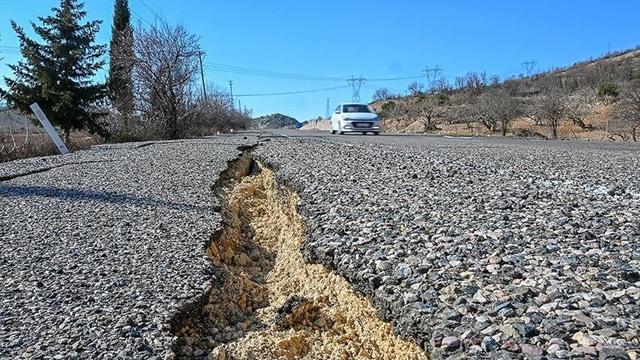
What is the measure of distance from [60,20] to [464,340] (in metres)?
24.8

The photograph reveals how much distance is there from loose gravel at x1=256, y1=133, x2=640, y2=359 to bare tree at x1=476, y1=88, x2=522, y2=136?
24.6m

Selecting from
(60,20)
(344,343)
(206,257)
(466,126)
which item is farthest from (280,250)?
(466,126)

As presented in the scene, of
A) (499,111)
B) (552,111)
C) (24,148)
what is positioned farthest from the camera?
(499,111)

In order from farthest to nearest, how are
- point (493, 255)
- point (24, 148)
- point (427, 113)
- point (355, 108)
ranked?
point (427, 113) → point (355, 108) → point (24, 148) → point (493, 255)

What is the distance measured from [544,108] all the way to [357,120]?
14.1 metres

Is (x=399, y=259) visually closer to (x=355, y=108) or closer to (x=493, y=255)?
(x=493, y=255)

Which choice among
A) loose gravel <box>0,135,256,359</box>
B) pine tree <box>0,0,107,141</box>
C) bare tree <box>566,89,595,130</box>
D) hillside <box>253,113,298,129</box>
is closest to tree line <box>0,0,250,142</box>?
→ pine tree <box>0,0,107,141</box>

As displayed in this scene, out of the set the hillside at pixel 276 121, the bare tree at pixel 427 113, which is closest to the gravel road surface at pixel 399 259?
the bare tree at pixel 427 113

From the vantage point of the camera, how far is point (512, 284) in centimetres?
243

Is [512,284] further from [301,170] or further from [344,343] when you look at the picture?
[301,170]

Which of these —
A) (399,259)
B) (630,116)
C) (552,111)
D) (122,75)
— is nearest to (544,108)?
(552,111)

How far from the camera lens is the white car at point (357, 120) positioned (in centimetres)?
2133

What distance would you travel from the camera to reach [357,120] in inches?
840

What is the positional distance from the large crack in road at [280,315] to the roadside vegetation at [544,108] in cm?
2103
